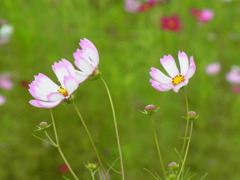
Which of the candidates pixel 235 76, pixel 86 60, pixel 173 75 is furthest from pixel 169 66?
pixel 235 76

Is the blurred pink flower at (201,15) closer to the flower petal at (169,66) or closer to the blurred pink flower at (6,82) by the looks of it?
the blurred pink flower at (6,82)

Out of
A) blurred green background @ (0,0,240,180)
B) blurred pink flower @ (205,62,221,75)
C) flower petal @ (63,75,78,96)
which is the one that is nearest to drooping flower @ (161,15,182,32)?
blurred green background @ (0,0,240,180)

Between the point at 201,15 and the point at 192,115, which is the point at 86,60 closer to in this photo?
the point at 192,115

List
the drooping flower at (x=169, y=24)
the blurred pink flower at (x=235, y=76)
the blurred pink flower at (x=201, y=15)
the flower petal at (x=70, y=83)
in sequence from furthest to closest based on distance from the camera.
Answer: the blurred pink flower at (x=201, y=15)
the blurred pink flower at (x=235, y=76)
the drooping flower at (x=169, y=24)
the flower petal at (x=70, y=83)

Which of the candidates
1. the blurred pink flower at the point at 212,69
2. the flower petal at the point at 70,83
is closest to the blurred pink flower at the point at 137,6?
the blurred pink flower at the point at 212,69

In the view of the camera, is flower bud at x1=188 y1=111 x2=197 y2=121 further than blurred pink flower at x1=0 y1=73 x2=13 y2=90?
No

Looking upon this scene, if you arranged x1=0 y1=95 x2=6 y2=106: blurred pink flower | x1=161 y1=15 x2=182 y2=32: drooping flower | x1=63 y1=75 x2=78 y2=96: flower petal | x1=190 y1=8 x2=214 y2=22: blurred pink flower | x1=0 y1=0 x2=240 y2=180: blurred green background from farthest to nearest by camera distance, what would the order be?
x1=190 y1=8 x2=214 y2=22: blurred pink flower
x1=161 y1=15 x2=182 y2=32: drooping flower
x1=0 y1=95 x2=6 y2=106: blurred pink flower
x1=0 y1=0 x2=240 y2=180: blurred green background
x1=63 y1=75 x2=78 y2=96: flower petal

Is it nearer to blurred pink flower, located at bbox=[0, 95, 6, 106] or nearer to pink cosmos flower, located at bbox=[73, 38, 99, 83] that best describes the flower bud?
pink cosmos flower, located at bbox=[73, 38, 99, 83]
